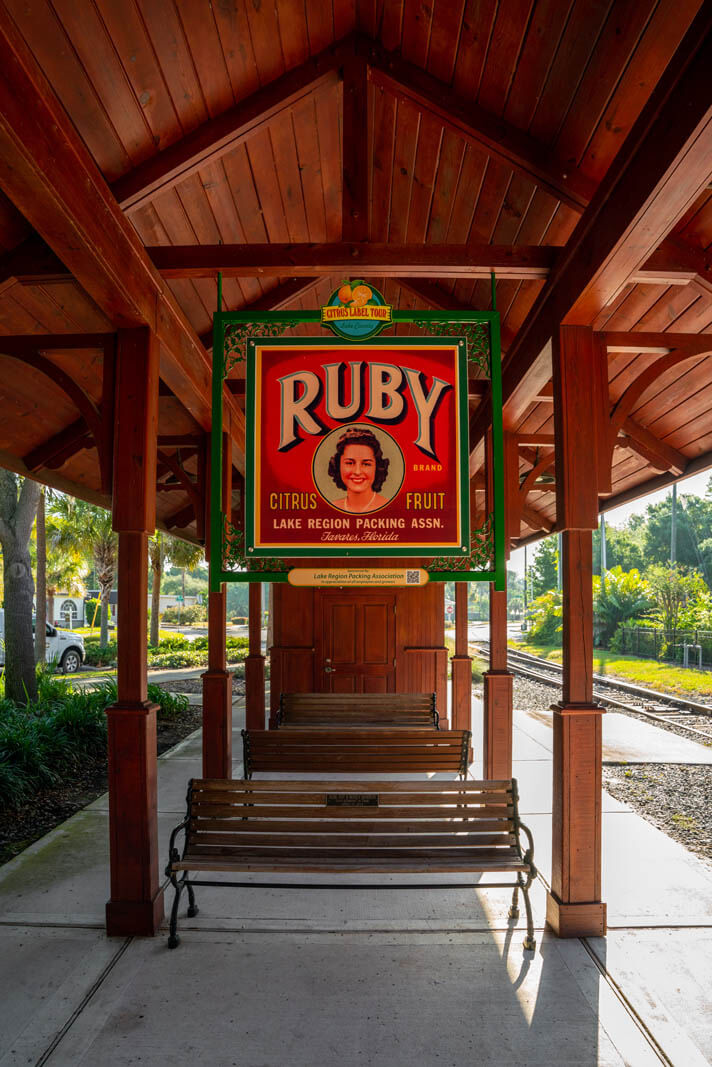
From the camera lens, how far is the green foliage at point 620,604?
29859 mm

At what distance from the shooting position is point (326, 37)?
3912 millimetres

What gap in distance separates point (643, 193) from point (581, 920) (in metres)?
3.91

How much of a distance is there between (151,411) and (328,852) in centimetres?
294

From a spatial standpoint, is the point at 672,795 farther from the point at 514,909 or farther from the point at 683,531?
the point at 683,531

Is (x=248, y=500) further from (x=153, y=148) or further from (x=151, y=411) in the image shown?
(x=153, y=148)

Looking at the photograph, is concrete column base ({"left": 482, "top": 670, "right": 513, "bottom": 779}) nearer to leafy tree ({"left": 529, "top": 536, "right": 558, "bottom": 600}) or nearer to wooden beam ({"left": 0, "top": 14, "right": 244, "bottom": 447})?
wooden beam ({"left": 0, "top": 14, "right": 244, "bottom": 447})

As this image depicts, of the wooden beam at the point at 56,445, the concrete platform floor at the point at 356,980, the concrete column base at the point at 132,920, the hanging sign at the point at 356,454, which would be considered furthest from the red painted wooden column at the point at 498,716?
the wooden beam at the point at 56,445

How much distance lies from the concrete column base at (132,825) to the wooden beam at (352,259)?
2.77 metres

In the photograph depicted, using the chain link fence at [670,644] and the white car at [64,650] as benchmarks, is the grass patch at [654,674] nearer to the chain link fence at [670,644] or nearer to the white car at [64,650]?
the chain link fence at [670,644]

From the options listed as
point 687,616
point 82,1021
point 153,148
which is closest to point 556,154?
point 153,148

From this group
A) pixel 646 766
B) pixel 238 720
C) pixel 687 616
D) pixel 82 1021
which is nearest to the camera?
pixel 82 1021

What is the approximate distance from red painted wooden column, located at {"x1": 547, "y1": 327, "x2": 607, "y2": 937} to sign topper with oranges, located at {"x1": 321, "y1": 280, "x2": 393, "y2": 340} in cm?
119

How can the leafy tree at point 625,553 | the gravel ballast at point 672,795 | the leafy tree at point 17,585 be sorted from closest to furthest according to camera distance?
the gravel ballast at point 672,795 → the leafy tree at point 17,585 → the leafy tree at point 625,553

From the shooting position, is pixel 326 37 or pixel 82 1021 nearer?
pixel 82 1021
